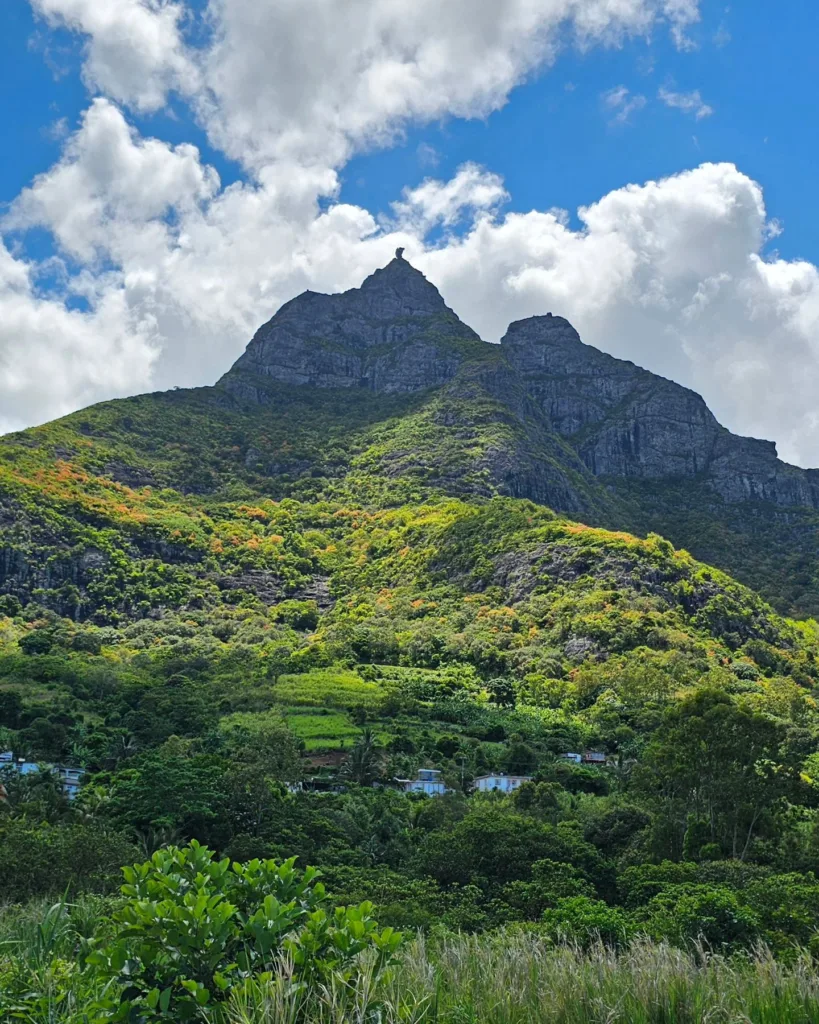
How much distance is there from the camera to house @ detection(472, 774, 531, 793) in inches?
1848

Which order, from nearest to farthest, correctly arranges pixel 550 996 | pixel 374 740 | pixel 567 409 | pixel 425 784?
pixel 550 996 → pixel 425 784 → pixel 374 740 → pixel 567 409

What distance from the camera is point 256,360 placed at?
191125 mm

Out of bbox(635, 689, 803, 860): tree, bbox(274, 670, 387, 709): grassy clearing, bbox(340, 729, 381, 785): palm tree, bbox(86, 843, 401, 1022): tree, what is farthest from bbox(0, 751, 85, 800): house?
bbox(86, 843, 401, 1022): tree

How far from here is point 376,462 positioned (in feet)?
466

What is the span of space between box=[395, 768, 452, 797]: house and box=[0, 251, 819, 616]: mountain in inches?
2303

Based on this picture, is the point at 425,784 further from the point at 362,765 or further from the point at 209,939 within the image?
the point at 209,939

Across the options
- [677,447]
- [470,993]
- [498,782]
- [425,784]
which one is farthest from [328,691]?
[677,447]

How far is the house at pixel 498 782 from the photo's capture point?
4694cm

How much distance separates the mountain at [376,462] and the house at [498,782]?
2385 inches

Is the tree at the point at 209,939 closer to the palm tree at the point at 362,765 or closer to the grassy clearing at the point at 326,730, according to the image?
the palm tree at the point at 362,765

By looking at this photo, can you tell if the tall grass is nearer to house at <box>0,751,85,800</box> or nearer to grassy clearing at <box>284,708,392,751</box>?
house at <box>0,751,85,800</box>

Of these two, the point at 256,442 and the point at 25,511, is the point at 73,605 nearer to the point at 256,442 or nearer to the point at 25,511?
the point at 25,511

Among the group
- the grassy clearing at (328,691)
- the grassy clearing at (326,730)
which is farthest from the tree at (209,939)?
the grassy clearing at (328,691)

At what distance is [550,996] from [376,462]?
13620 centimetres
